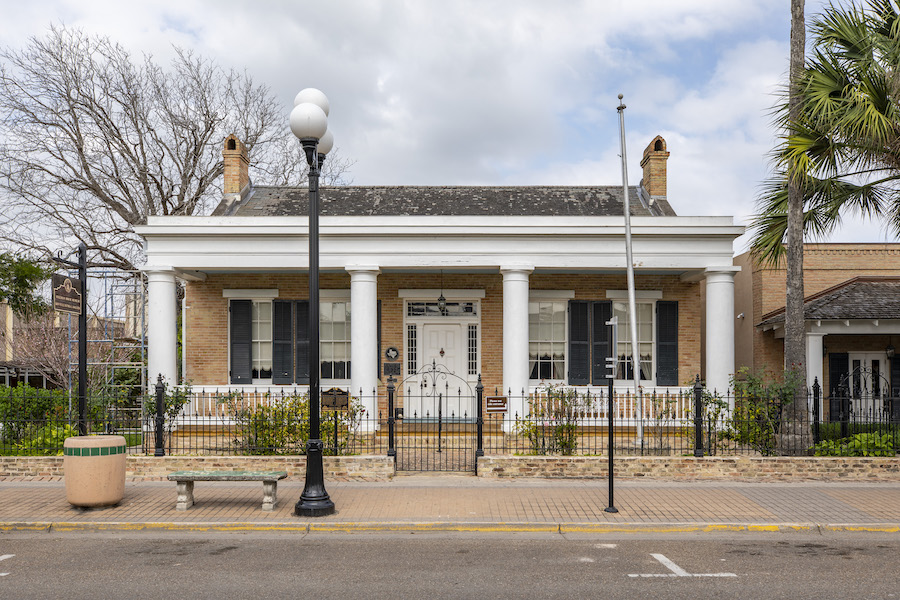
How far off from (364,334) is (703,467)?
6.78 meters

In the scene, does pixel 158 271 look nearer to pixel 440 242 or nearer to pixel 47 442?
pixel 47 442

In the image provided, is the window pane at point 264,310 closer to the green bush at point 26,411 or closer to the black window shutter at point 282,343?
the black window shutter at point 282,343

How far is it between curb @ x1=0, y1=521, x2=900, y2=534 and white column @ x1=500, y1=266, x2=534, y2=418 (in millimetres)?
5679

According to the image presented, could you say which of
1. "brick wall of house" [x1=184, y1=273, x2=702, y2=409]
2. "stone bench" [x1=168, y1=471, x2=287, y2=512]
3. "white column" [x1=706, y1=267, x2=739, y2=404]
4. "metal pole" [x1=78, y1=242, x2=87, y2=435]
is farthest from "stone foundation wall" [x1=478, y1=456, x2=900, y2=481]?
"metal pole" [x1=78, y1=242, x2=87, y2=435]

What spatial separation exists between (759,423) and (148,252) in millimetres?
12113

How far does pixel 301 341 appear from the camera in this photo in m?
16.5

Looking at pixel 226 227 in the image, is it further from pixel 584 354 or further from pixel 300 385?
pixel 584 354

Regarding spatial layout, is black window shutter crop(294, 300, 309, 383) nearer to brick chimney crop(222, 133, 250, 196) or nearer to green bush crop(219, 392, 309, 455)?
brick chimney crop(222, 133, 250, 196)

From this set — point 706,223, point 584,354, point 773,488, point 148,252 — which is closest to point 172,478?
point 148,252

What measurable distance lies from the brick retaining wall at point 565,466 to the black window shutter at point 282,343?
5318mm

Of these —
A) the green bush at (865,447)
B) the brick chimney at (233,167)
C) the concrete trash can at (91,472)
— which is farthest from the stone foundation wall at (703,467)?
the brick chimney at (233,167)

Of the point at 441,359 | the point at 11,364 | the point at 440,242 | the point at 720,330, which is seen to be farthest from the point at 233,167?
the point at 11,364

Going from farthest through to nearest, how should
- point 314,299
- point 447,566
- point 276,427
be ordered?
point 276,427, point 314,299, point 447,566

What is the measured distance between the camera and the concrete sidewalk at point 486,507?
8.60 metres
